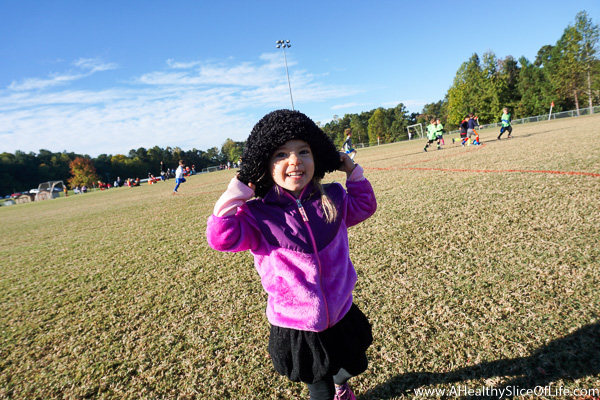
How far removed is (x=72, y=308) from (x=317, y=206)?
4.16 meters

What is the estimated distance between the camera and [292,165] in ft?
5.17

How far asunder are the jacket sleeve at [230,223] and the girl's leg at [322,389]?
901 millimetres

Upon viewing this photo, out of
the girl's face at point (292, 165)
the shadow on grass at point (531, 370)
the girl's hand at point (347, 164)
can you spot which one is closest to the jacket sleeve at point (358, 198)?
the girl's hand at point (347, 164)

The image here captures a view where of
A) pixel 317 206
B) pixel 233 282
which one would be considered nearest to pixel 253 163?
pixel 317 206

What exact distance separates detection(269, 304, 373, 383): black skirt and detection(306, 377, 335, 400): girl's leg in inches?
3.4

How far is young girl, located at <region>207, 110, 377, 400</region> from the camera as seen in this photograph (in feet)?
5.09

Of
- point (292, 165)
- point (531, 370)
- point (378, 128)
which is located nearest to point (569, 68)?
point (378, 128)

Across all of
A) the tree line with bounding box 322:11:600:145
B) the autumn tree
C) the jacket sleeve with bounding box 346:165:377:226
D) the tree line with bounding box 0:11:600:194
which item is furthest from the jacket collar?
the autumn tree

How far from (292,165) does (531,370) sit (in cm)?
214

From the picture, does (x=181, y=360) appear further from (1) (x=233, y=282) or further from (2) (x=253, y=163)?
(2) (x=253, y=163)

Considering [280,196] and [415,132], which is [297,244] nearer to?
[280,196]

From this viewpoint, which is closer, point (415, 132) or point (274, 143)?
point (274, 143)

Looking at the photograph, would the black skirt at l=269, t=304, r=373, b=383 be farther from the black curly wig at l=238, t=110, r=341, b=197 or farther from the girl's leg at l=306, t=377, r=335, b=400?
the black curly wig at l=238, t=110, r=341, b=197

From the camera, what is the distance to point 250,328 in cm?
294
